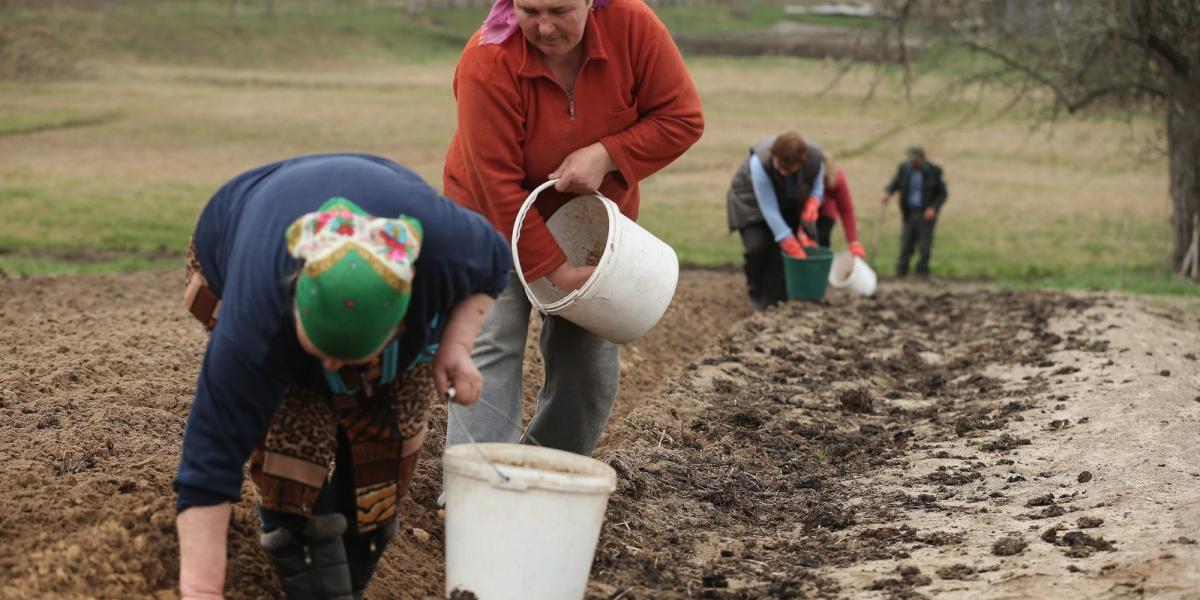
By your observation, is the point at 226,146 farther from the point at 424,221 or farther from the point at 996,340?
the point at 424,221

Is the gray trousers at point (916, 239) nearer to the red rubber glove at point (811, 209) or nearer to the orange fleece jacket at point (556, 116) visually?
the red rubber glove at point (811, 209)

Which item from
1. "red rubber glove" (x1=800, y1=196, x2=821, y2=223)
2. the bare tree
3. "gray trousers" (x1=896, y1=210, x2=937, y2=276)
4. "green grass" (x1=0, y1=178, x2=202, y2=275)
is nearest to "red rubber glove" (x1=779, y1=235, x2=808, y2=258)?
"red rubber glove" (x1=800, y1=196, x2=821, y2=223)

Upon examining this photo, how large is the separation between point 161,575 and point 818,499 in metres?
2.88

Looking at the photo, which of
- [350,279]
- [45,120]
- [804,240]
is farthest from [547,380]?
[45,120]

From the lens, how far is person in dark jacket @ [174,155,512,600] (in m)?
3.08

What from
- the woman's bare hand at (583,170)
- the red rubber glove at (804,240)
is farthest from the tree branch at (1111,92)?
the woman's bare hand at (583,170)

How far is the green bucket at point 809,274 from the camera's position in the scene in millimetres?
11609

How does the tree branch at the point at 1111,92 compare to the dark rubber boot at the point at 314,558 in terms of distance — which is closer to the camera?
the dark rubber boot at the point at 314,558

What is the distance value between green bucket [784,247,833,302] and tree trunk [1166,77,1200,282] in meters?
6.13

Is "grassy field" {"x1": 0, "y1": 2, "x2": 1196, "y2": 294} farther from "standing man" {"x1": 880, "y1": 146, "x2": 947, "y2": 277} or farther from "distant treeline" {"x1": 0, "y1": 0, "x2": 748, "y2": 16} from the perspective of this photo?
"distant treeline" {"x1": 0, "y1": 0, "x2": 748, "y2": 16}

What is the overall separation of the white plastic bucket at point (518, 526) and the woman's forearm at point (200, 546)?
0.69 meters

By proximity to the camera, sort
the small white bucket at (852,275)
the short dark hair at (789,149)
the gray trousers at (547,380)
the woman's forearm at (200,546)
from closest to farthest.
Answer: the woman's forearm at (200,546) < the gray trousers at (547,380) < the short dark hair at (789,149) < the small white bucket at (852,275)

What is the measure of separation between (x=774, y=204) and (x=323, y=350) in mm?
8540

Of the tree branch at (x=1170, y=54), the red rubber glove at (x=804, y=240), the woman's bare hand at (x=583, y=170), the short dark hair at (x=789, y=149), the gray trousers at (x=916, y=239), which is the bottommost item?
the gray trousers at (x=916, y=239)
